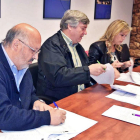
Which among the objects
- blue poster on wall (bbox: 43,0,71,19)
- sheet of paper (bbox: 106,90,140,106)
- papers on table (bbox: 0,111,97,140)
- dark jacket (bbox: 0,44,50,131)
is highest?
blue poster on wall (bbox: 43,0,71,19)

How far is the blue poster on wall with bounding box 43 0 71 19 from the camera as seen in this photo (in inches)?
121

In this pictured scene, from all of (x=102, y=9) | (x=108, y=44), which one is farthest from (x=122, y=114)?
(x=102, y=9)

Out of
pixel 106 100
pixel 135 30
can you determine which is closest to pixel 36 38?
pixel 106 100

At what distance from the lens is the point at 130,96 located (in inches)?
69.7

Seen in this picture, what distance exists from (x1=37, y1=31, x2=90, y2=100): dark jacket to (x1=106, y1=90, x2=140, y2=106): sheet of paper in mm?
271

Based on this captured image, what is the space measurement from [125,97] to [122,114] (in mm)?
352

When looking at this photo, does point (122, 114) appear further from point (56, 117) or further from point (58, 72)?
point (58, 72)

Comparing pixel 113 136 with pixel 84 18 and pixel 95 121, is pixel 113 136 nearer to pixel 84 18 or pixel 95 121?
pixel 95 121

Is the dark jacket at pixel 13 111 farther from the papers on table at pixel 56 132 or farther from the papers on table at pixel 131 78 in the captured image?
the papers on table at pixel 131 78

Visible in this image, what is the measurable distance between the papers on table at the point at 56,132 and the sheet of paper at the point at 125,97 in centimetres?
48

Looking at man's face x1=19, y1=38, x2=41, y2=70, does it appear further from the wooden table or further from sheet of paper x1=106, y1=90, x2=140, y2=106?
sheet of paper x1=106, y1=90, x2=140, y2=106

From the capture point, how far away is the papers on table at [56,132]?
1086 mm

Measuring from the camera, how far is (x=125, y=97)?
5.70ft

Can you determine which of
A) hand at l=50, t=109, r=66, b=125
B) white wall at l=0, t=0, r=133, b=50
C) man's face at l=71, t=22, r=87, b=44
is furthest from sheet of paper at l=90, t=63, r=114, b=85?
white wall at l=0, t=0, r=133, b=50
